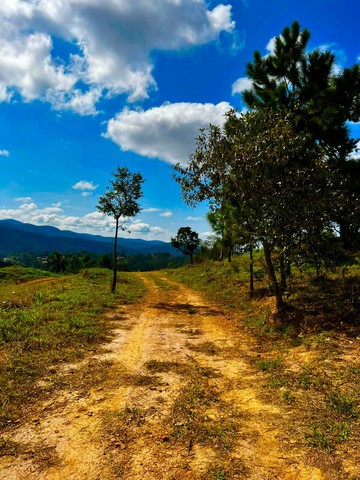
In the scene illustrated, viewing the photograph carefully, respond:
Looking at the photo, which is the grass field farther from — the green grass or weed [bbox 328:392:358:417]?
the green grass

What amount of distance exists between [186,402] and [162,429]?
1172 millimetres

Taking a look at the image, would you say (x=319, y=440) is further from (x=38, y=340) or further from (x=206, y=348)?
(x=38, y=340)

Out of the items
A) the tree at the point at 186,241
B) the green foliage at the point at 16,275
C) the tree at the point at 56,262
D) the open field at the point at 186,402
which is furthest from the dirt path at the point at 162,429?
the tree at the point at 56,262

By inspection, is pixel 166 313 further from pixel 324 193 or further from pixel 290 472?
pixel 290 472

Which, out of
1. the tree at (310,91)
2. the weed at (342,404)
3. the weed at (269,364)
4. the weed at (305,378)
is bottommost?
the weed at (269,364)

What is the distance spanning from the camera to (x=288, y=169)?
45.6 feet

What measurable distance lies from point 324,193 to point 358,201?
6.04 ft

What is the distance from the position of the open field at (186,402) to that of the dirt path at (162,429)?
0.03m

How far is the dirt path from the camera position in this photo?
487cm

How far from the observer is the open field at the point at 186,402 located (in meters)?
4.98

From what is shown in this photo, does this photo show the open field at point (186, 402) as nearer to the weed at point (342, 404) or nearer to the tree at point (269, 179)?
the weed at point (342, 404)

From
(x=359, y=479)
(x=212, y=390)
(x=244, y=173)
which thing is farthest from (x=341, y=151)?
(x=359, y=479)

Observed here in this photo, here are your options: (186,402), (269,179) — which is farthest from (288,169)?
(186,402)

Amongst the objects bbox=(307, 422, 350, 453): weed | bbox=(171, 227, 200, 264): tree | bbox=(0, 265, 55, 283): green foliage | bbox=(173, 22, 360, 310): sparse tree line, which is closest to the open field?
bbox=(307, 422, 350, 453): weed
